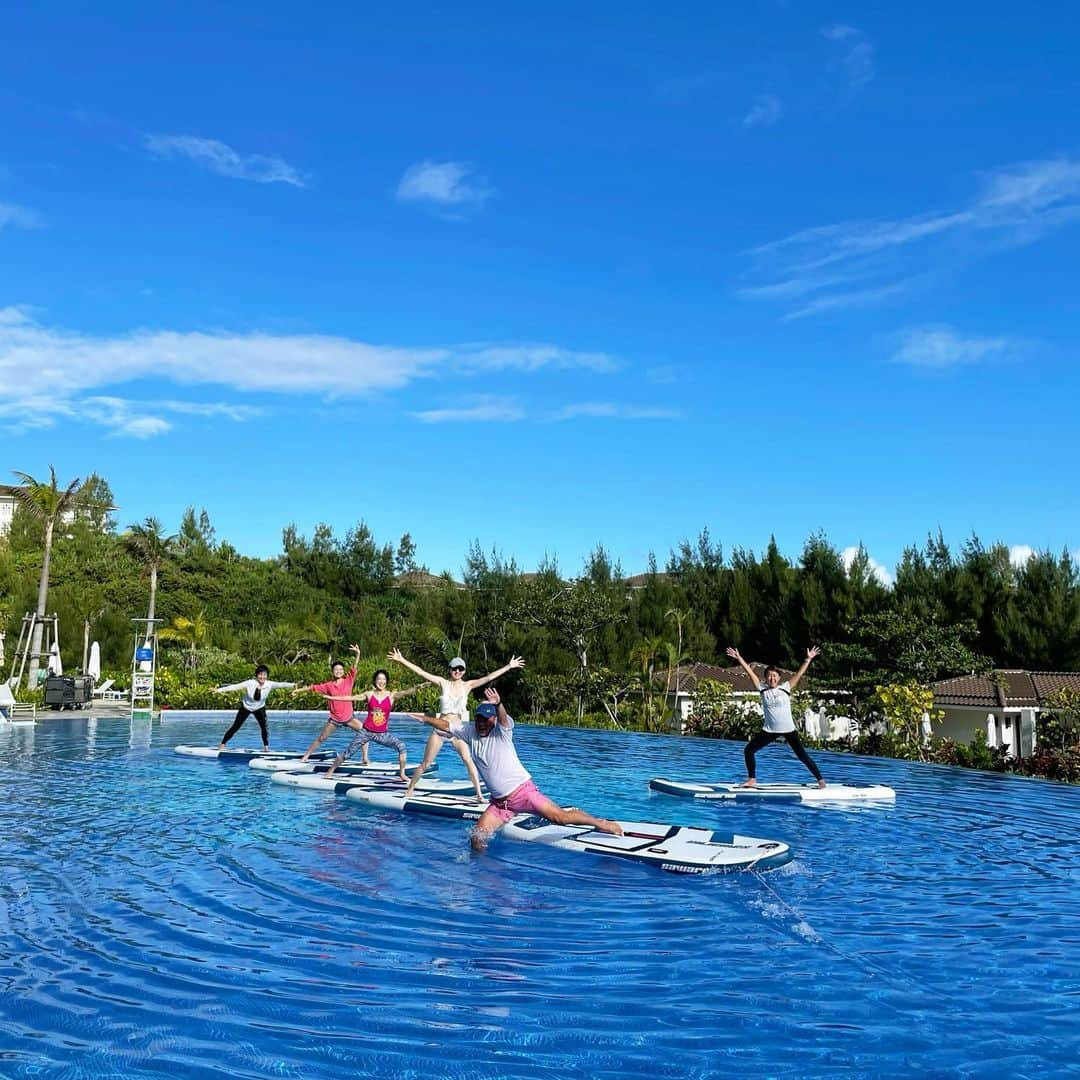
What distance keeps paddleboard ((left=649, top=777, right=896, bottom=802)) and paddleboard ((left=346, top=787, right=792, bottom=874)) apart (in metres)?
3.78

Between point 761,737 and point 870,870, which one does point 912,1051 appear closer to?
point 870,870

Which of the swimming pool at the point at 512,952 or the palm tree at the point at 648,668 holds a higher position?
the palm tree at the point at 648,668

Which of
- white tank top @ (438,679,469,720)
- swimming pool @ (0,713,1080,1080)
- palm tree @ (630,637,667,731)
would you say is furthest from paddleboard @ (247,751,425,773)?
palm tree @ (630,637,667,731)

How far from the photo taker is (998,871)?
383 inches

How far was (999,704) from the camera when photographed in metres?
29.5

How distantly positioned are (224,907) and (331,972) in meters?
1.96

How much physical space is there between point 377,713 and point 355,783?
1044mm

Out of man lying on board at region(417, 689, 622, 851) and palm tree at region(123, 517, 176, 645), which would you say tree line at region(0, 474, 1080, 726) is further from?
man lying on board at region(417, 689, 622, 851)

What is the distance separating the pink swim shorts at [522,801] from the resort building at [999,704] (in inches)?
832

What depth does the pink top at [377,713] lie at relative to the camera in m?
15.2

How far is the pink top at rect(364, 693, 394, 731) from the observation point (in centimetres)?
1517

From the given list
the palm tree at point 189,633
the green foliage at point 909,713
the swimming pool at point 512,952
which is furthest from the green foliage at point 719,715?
the palm tree at point 189,633

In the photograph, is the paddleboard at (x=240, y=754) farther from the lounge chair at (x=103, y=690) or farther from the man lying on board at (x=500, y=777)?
the lounge chair at (x=103, y=690)

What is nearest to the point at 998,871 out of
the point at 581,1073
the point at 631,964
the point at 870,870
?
the point at 870,870
